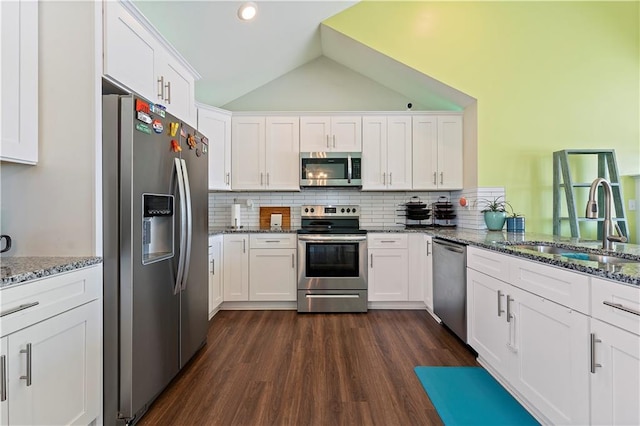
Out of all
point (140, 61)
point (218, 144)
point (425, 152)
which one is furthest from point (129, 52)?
point (425, 152)

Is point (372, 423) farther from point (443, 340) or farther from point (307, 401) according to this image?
point (443, 340)

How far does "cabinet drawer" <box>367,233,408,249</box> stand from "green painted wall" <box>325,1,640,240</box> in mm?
1071

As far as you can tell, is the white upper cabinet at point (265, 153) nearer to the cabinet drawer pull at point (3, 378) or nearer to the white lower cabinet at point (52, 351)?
the white lower cabinet at point (52, 351)

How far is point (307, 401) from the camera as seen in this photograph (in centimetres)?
186

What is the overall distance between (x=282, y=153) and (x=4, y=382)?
3.12 meters

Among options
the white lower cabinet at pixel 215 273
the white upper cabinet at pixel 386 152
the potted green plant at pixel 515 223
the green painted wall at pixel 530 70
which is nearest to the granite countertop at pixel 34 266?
the white lower cabinet at pixel 215 273

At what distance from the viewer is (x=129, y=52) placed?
177 centimetres

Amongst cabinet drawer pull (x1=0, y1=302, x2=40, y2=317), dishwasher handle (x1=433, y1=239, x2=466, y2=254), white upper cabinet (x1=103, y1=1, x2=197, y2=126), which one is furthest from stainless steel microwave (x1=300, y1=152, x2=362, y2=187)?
cabinet drawer pull (x1=0, y1=302, x2=40, y2=317)

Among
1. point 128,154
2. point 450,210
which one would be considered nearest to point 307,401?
point 128,154

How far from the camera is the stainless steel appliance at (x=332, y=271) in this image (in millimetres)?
3463

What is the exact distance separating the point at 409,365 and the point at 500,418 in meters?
0.67

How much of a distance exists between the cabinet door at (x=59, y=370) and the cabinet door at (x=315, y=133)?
110 inches

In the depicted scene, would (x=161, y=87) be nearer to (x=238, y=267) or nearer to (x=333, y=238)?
(x=238, y=267)

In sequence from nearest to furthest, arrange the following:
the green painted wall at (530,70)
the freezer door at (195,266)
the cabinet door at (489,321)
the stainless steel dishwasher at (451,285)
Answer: the cabinet door at (489,321) < the freezer door at (195,266) < the stainless steel dishwasher at (451,285) < the green painted wall at (530,70)
